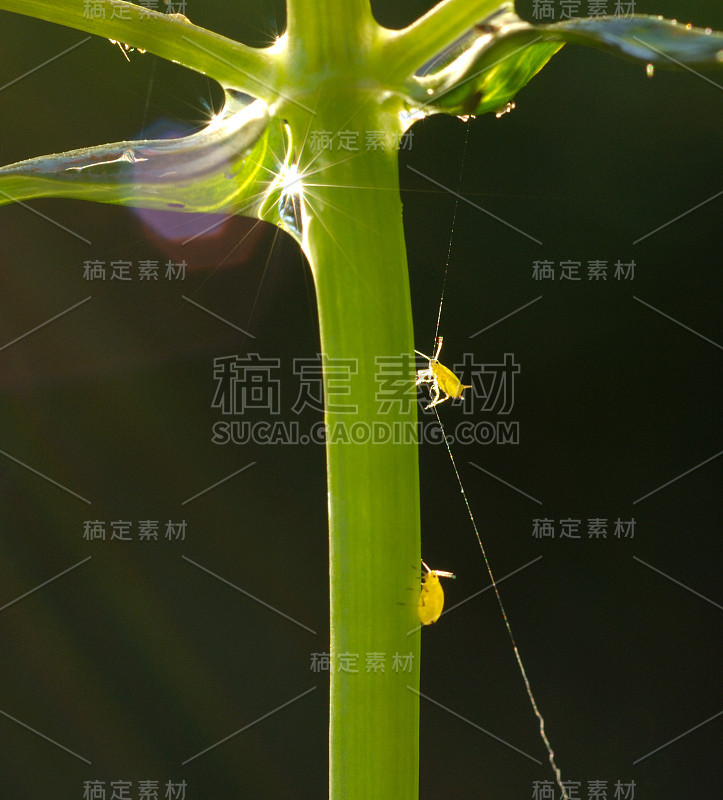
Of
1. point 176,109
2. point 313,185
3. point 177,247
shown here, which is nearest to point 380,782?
point 313,185

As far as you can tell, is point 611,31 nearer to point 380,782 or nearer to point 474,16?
point 474,16

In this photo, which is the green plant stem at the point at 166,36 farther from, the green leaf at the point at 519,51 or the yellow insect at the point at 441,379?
the yellow insect at the point at 441,379

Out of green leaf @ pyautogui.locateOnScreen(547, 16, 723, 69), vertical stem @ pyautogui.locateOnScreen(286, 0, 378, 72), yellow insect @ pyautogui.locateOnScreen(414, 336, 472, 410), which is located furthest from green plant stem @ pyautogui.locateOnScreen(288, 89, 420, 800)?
yellow insect @ pyautogui.locateOnScreen(414, 336, 472, 410)

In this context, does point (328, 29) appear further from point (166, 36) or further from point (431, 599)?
point (431, 599)

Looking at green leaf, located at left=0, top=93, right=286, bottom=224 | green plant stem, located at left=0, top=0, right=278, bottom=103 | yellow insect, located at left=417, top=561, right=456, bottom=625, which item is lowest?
yellow insect, located at left=417, top=561, right=456, bottom=625

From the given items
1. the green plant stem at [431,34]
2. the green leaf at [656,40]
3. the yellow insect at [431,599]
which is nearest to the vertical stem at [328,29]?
the green plant stem at [431,34]

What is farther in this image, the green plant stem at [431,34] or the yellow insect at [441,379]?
the yellow insect at [441,379]

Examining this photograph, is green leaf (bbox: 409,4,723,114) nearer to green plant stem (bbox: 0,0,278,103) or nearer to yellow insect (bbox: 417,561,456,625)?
green plant stem (bbox: 0,0,278,103)
